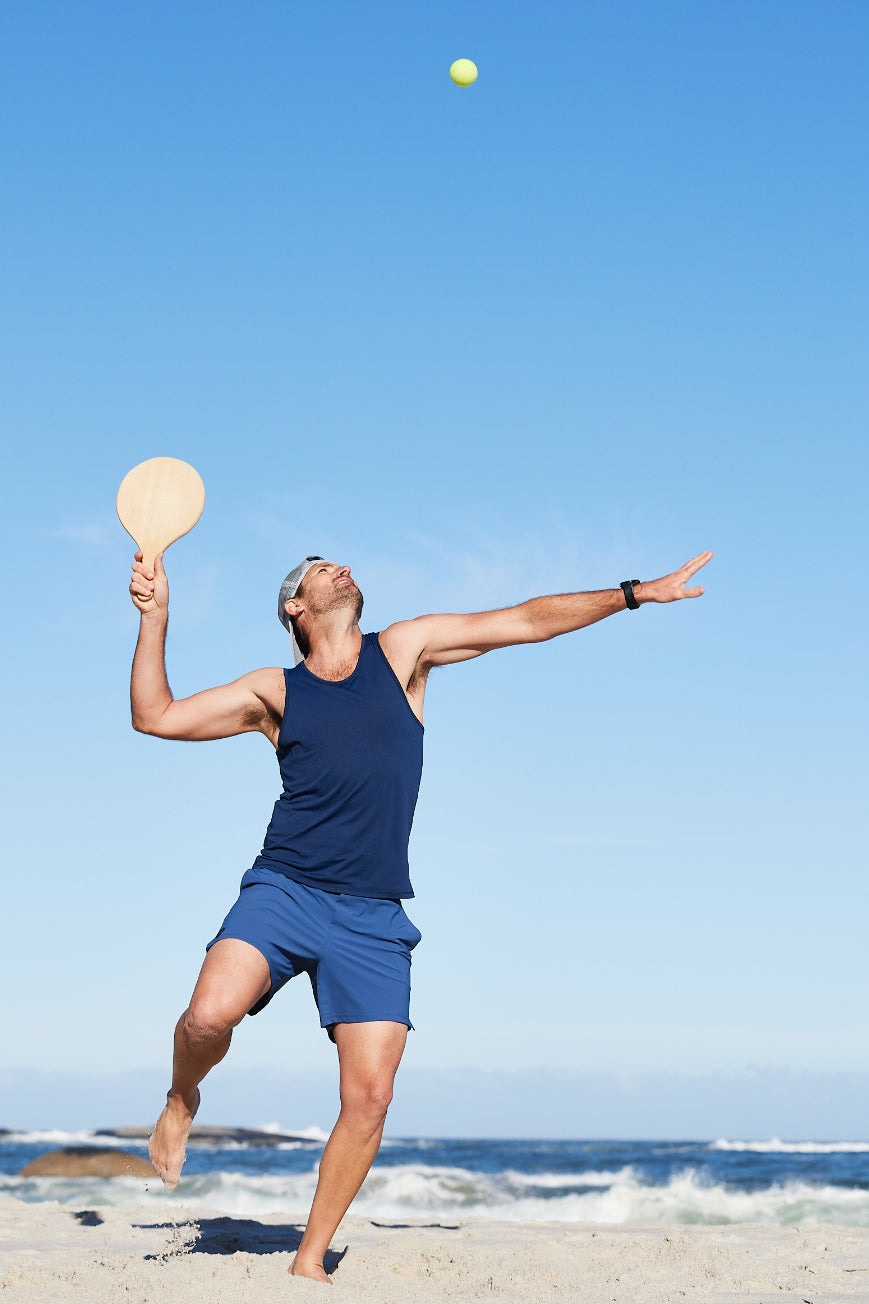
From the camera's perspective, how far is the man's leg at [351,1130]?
385 cm

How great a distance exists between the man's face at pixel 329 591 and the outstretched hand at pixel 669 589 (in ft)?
3.43

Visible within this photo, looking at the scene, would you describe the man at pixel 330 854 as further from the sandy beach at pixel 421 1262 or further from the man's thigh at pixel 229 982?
the sandy beach at pixel 421 1262

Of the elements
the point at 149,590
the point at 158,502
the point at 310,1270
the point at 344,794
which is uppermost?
the point at 158,502

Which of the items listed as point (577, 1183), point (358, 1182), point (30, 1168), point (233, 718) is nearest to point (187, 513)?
point (233, 718)

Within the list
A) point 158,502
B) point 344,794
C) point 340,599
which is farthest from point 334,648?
point 158,502

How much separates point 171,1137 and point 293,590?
1997 mm

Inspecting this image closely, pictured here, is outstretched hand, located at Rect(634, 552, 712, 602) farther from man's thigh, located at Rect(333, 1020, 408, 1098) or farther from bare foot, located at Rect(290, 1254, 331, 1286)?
bare foot, located at Rect(290, 1254, 331, 1286)

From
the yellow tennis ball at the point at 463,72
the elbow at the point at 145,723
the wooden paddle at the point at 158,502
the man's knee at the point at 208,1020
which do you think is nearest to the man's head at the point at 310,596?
the wooden paddle at the point at 158,502

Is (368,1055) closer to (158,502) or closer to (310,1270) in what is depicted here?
(310,1270)

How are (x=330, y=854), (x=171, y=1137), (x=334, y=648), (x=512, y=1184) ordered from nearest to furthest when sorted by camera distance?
(x=330, y=854), (x=171, y=1137), (x=334, y=648), (x=512, y=1184)

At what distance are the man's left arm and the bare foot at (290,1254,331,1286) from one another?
2057mm

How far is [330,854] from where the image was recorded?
395cm

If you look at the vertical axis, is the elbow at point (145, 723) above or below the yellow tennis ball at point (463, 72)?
below

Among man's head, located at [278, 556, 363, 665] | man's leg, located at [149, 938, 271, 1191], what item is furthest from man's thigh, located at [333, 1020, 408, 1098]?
man's head, located at [278, 556, 363, 665]
